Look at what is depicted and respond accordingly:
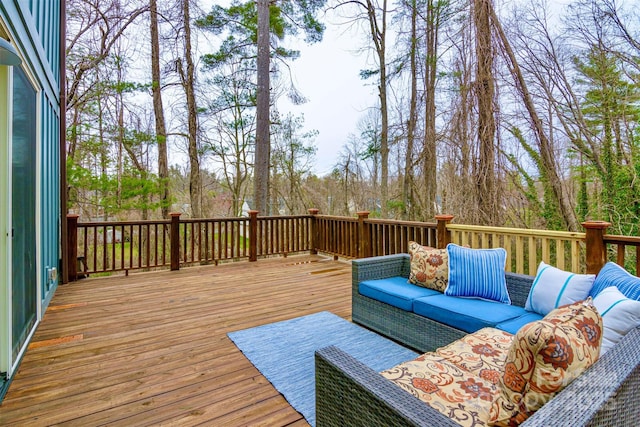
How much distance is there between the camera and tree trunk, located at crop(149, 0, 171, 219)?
25.9 feet

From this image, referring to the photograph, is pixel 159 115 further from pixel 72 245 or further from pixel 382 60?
pixel 382 60

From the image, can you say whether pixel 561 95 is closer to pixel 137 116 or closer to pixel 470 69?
pixel 470 69

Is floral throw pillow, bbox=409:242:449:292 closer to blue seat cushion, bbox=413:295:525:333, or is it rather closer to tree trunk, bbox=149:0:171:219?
blue seat cushion, bbox=413:295:525:333

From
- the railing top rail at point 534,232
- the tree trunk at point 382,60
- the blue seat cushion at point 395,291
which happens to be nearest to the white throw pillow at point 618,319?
the blue seat cushion at point 395,291

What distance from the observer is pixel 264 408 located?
1828 mm

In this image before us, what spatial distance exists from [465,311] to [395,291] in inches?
23.9

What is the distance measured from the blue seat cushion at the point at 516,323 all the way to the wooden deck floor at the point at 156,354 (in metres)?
1.31

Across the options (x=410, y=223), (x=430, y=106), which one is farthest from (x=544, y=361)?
(x=430, y=106)

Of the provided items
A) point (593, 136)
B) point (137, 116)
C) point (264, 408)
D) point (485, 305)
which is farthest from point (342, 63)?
point (264, 408)

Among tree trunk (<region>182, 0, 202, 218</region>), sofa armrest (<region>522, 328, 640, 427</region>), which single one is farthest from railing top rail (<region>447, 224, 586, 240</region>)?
tree trunk (<region>182, 0, 202, 218</region>)

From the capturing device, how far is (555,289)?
2031mm

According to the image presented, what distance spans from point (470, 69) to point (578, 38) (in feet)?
8.11

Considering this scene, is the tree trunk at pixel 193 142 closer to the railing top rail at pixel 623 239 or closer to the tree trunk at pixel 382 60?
the tree trunk at pixel 382 60

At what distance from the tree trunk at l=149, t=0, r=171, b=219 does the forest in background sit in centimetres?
3
